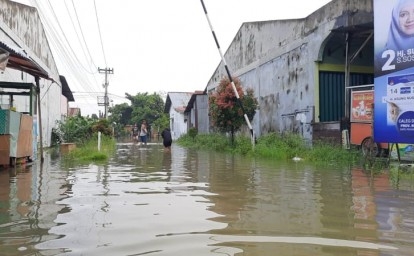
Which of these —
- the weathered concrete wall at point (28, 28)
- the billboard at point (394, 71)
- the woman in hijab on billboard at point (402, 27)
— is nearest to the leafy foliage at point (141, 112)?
the weathered concrete wall at point (28, 28)

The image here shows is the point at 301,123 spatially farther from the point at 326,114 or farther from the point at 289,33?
the point at 289,33

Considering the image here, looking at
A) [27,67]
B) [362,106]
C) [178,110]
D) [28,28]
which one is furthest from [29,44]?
[178,110]

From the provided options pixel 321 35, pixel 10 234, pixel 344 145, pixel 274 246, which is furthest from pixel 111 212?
pixel 321 35

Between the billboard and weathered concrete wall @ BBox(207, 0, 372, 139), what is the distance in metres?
2.86

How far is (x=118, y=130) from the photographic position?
59062 mm

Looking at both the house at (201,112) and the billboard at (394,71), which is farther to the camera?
the house at (201,112)

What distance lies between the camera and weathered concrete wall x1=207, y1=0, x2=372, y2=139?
48.4 feet

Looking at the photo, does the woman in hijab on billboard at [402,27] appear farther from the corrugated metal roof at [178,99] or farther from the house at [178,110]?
the corrugated metal roof at [178,99]

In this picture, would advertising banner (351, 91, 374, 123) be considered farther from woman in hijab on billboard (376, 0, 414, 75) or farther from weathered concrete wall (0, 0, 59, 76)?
weathered concrete wall (0, 0, 59, 76)

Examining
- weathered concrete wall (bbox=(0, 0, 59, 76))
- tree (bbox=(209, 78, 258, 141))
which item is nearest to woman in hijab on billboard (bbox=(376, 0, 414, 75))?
tree (bbox=(209, 78, 258, 141))

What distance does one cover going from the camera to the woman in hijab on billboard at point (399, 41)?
10039 millimetres

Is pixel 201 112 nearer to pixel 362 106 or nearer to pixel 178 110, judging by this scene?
pixel 178 110

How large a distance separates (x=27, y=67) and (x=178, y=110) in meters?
33.7

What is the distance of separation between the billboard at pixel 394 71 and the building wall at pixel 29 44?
30.1 ft
